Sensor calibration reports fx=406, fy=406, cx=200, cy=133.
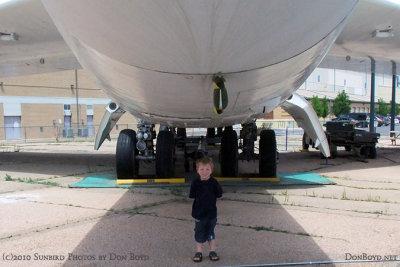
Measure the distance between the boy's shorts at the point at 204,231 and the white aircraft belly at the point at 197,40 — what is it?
119 centimetres

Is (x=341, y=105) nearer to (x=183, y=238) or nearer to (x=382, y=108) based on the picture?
(x=382, y=108)

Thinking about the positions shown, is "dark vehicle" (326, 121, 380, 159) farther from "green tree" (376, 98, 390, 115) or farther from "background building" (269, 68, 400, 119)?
"green tree" (376, 98, 390, 115)

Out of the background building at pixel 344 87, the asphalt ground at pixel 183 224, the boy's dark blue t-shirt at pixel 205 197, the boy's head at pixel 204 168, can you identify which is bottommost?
the asphalt ground at pixel 183 224

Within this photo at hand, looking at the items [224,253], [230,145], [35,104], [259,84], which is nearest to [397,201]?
[230,145]

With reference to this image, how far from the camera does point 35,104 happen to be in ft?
104

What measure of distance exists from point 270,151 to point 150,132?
2223mm

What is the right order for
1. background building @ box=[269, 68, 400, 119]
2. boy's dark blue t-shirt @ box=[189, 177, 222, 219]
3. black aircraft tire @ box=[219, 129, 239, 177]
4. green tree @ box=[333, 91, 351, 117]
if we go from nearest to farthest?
1. boy's dark blue t-shirt @ box=[189, 177, 222, 219]
2. black aircraft tire @ box=[219, 129, 239, 177]
3. green tree @ box=[333, 91, 351, 117]
4. background building @ box=[269, 68, 400, 119]

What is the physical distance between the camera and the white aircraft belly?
2049 mm

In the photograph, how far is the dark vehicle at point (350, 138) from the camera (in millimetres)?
12226

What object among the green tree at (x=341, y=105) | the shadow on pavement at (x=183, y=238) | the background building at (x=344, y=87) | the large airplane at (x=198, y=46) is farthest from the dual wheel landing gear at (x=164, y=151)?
the background building at (x=344, y=87)

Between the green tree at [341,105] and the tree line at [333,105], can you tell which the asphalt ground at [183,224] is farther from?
the green tree at [341,105]

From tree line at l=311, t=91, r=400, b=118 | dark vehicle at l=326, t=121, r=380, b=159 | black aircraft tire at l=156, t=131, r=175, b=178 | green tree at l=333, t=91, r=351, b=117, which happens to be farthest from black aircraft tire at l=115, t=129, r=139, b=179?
green tree at l=333, t=91, r=351, b=117

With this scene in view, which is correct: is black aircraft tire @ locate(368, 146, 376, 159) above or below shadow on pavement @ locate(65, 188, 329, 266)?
above

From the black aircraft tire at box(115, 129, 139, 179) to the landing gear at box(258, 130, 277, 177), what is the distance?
2334 mm
